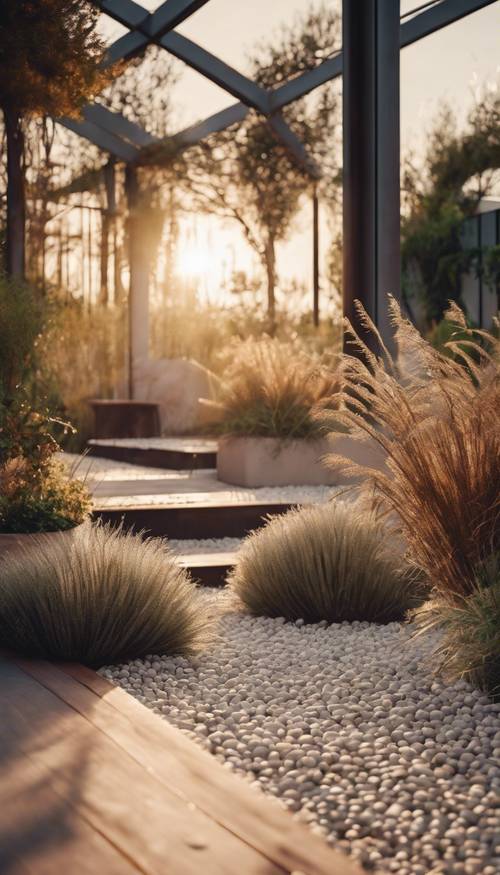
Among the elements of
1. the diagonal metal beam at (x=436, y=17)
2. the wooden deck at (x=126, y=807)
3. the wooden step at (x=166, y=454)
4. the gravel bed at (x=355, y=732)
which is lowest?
the gravel bed at (x=355, y=732)

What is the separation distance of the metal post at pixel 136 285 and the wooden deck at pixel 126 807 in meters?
8.90

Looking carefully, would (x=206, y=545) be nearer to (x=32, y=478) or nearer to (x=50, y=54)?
(x=32, y=478)

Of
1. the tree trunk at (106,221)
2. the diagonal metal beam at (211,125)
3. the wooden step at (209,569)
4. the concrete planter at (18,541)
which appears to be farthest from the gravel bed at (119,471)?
the diagonal metal beam at (211,125)

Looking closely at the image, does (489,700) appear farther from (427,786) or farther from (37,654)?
(37,654)

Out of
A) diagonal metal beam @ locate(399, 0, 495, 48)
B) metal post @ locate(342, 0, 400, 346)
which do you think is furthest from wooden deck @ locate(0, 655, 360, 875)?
diagonal metal beam @ locate(399, 0, 495, 48)

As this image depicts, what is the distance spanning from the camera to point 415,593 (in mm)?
3129

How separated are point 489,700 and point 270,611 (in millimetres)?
1090

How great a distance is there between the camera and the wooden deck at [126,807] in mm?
1265

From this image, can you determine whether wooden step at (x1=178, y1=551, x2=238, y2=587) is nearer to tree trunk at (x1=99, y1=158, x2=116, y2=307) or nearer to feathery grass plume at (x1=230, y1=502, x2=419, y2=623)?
feathery grass plume at (x1=230, y1=502, x2=419, y2=623)

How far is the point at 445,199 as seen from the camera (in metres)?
9.02

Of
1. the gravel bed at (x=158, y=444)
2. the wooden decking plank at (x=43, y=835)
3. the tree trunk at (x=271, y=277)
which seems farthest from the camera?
the tree trunk at (x=271, y=277)

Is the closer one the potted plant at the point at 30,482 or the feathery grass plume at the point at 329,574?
the feathery grass plume at the point at 329,574

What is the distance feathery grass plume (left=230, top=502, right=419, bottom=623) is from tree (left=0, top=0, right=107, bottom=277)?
3940mm

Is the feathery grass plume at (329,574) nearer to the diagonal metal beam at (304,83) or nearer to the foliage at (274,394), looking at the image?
the foliage at (274,394)
